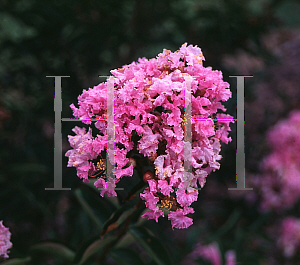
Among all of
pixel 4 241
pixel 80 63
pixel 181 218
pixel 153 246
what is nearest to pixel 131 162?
pixel 181 218

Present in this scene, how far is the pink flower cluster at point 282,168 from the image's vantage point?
1595mm

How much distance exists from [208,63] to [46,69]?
0.85m

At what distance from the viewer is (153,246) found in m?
0.96

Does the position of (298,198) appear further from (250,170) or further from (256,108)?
(256,108)

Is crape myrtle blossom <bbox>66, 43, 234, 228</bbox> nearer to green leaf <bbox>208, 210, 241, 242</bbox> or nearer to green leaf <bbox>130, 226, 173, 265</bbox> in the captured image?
green leaf <bbox>130, 226, 173, 265</bbox>

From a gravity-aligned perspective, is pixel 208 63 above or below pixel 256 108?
above

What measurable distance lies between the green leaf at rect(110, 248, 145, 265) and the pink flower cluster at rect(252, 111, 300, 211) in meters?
0.95

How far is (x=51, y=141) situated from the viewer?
1.66 m

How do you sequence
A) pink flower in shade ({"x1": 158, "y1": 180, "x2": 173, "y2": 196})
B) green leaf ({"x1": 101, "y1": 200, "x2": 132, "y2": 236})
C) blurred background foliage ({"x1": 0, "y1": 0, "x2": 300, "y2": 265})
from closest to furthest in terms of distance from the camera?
pink flower in shade ({"x1": 158, "y1": 180, "x2": 173, "y2": 196}), green leaf ({"x1": 101, "y1": 200, "x2": 132, "y2": 236}), blurred background foliage ({"x1": 0, "y1": 0, "x2": 300, "y2": 265})

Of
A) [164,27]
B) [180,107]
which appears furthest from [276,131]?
[180,107]

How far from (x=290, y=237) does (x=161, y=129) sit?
1317mm

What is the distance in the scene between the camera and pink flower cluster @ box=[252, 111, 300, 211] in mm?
1595

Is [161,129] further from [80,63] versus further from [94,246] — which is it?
[80,63]

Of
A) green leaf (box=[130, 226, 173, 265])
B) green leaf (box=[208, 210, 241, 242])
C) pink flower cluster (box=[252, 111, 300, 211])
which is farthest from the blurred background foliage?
green leaf (box=[130, 226, 173, 265])
